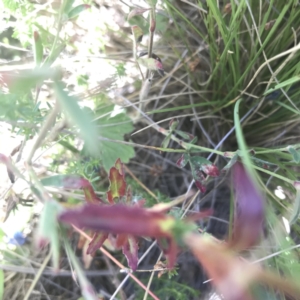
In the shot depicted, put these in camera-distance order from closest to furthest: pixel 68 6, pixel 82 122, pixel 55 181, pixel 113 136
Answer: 1. pixel 82 122
2. pixel 55 181
3. pixel 68 6
4. pixel 113 136

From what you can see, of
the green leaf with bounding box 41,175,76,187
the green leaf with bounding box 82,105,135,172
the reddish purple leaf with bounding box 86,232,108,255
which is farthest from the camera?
the green leaf with bounding box 82,105,135,172

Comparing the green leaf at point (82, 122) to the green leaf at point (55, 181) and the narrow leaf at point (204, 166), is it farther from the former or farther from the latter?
the narrow leaf at point (204, 166)

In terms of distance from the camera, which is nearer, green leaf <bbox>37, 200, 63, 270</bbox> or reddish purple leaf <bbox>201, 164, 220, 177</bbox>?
green leaf <bbox>37, 200, 63, 270</bbox>

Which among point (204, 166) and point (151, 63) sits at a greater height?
point (151, 63)

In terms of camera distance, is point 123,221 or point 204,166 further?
point 204,166

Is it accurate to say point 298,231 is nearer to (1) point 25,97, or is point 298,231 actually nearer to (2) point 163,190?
(2) point 163,190

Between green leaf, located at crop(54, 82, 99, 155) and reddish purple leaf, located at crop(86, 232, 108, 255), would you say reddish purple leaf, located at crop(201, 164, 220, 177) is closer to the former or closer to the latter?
reddish purple leaf, located at crop(86, 232, 108, 255)

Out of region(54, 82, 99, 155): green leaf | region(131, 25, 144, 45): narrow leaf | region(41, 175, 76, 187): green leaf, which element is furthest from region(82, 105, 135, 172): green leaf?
region(54, 82, 99, 155): green leaf

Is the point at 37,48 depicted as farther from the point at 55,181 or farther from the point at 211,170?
the point at 211,170

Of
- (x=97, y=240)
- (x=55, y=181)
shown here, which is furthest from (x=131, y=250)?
(x=55, y=181)
